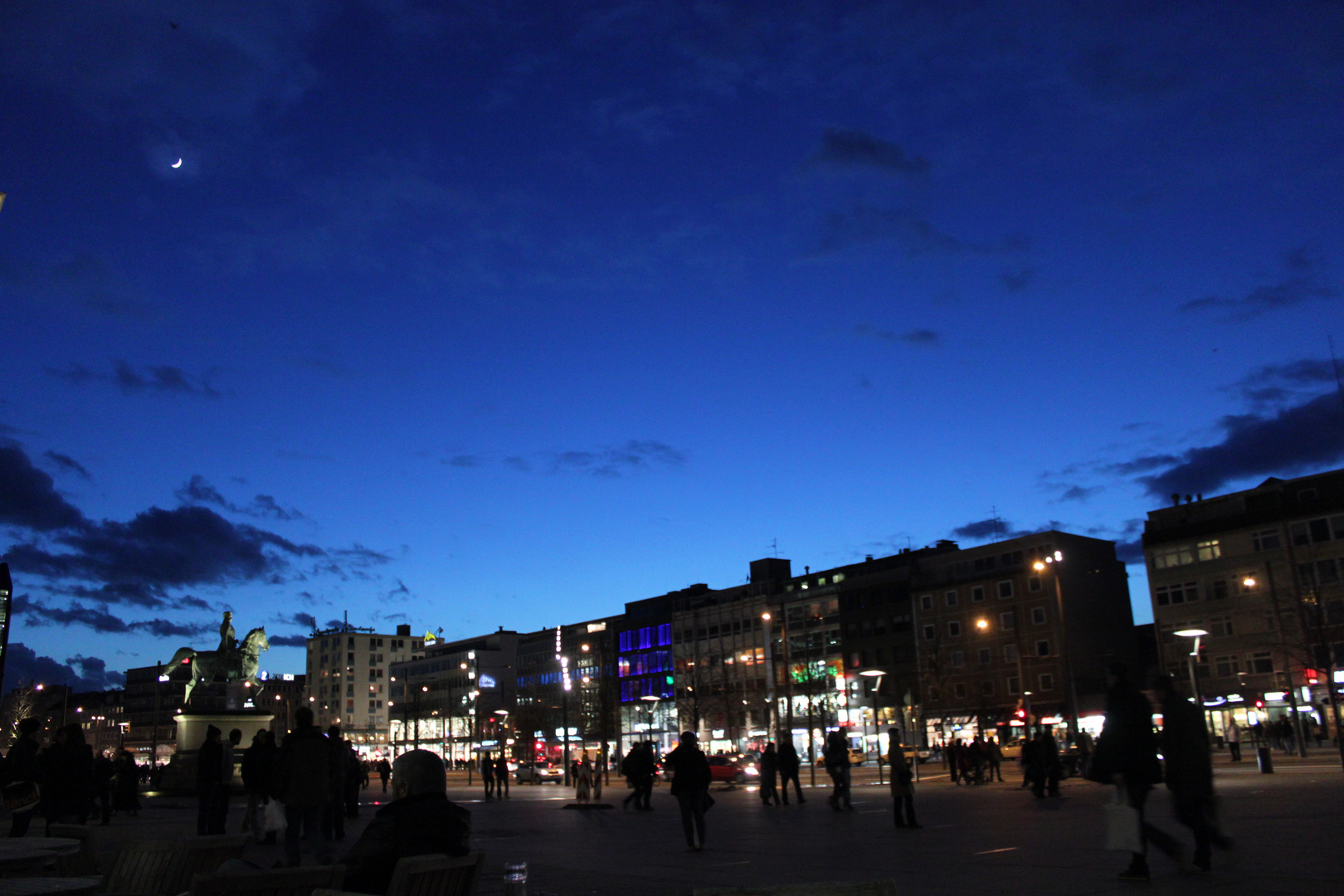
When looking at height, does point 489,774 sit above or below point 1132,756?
below

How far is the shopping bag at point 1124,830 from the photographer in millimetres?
9852

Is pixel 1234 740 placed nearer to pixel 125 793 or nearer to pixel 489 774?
pixel 489 774

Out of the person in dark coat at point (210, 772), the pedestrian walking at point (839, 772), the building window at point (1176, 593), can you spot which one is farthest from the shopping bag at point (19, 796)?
the building window at point (1176, 593)

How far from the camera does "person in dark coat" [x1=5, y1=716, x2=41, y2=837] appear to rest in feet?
44.0

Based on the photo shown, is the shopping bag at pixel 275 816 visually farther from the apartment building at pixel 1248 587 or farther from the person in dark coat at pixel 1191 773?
the apartment building at pixel 1248 587

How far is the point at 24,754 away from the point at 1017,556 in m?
77.3

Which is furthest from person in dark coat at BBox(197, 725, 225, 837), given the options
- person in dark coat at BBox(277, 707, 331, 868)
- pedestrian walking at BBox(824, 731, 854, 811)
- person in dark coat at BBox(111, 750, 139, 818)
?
person in dark coat at BBox(111, 750, 139, 818)

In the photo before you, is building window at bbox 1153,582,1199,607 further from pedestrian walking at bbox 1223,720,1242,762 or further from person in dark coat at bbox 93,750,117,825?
person in dark coat at bbox 93,750,117,825

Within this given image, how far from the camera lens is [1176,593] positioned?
2847 inches

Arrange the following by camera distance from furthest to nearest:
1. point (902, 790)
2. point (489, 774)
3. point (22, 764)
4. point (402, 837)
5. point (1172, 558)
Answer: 1. point (1172, 558)
2. point (489, 774)
3. point (902, 790)
4. point (22, 764)
5. point (402, 837)

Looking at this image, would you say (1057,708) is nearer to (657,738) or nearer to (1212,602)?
(1212,602)

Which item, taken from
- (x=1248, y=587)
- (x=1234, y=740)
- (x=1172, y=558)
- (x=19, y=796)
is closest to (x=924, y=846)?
(x=19, y=796)

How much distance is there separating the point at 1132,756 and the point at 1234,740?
47.0 metres

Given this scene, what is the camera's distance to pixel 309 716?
13492mm
